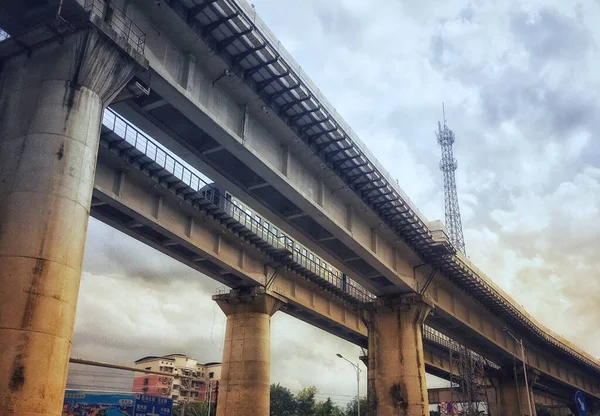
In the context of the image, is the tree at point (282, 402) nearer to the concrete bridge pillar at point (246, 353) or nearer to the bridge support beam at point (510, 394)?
the bridge support beam at point (510, 394)

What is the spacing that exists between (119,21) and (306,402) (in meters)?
111

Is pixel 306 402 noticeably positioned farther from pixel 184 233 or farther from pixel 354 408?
pixel 184 233

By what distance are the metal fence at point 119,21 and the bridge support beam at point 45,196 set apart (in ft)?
3.08

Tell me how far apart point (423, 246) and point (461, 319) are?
40.5ft

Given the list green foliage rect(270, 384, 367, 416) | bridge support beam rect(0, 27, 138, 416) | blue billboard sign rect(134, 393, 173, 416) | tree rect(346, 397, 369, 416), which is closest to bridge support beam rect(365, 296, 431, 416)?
blue billboard sign rect(134, 393, 173, 416)

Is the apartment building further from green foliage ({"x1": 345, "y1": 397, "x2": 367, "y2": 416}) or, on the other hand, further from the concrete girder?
the concrete girder

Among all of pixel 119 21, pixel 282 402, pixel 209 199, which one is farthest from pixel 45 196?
pixel 282 402

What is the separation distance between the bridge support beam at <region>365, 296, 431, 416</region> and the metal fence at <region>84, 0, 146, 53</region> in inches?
1179

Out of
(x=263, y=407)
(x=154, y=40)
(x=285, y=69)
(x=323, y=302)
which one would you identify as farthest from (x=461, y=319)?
(x=154, y=40)

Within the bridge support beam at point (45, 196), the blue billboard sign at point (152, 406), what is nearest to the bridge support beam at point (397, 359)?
the blue billboard sign at point (152, 406)

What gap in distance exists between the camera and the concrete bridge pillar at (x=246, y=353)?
139ft

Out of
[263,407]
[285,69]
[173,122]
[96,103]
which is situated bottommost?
[263,407]

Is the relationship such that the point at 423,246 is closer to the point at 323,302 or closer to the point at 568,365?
the point at 323,302

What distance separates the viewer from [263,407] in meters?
42.2
